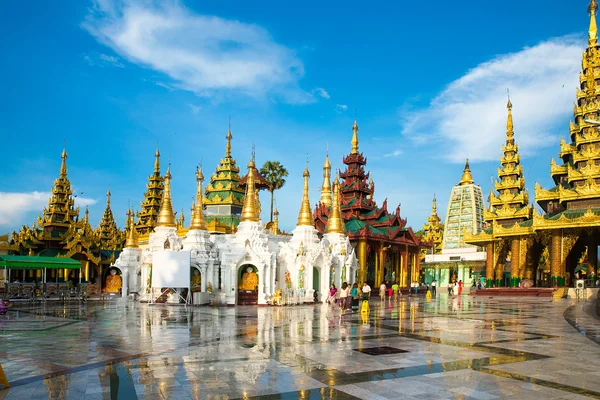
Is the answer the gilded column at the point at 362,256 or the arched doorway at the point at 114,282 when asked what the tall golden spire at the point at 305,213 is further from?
the arched doorway at the point at 114,282

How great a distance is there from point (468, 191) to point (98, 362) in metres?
72.4

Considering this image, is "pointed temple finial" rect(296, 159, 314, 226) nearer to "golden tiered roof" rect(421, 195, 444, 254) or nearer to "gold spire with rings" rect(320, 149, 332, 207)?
"gold spire with rings" rect(320, 149, 332, 207)

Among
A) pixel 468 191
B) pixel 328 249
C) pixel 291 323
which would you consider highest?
pixel 468 191

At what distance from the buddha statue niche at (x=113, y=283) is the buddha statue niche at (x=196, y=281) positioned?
18.2 meters

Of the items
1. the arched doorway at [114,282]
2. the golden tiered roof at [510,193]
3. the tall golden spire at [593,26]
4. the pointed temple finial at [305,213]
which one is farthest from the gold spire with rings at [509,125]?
the arched doorway at [114,282]

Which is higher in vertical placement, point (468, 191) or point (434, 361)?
point (468, 191)

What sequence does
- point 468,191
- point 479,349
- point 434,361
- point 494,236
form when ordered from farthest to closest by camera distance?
point 468,191 → point 494,236 → point 479,349 → point 434,361

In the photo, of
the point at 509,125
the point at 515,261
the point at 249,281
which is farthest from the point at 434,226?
the point at 249,281

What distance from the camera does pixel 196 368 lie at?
31.9ft

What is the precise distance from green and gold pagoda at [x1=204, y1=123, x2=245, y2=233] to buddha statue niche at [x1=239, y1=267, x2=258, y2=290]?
11.4 meters

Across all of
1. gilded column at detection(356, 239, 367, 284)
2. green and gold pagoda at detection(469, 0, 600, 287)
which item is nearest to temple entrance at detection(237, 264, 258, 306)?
gilded column at detection(356, 239, 367, 284)

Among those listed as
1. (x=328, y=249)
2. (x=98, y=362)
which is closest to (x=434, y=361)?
(x=98, y=362)

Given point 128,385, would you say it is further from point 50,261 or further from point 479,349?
point 50,261

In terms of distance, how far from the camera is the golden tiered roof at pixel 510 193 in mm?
52031
